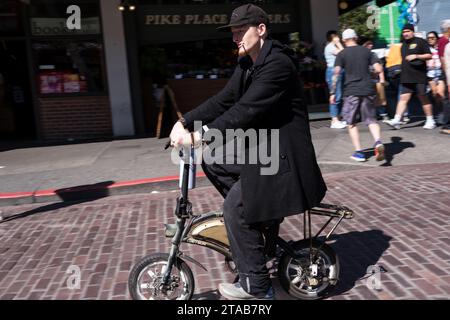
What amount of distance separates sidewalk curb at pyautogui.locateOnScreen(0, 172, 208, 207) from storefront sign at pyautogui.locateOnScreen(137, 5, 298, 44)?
506cm

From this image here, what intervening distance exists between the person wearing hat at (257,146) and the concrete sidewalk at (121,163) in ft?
12.9

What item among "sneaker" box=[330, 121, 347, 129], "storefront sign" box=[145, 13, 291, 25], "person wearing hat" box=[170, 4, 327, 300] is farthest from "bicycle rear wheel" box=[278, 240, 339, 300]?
"storefront sign" box=[145, 13, 291, 25]

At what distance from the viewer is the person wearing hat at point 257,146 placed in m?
2.97

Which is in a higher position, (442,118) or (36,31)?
(36,31)

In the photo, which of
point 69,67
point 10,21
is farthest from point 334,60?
point 10,21

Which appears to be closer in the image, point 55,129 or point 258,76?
point 258,76

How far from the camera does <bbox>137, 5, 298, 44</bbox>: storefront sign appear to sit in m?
11.1

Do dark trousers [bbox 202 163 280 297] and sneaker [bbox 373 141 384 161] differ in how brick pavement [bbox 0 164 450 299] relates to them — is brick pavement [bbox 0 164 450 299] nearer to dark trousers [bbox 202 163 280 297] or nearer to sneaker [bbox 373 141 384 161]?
sneaker [bbox 373 141 384 161]

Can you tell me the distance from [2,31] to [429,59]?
27.4 ft

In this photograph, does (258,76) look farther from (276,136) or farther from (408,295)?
(408,295)

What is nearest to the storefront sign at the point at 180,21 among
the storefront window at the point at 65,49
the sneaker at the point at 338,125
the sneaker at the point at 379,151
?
the storefront window at the point at 65,49

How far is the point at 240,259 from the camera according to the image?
3.15 meters
